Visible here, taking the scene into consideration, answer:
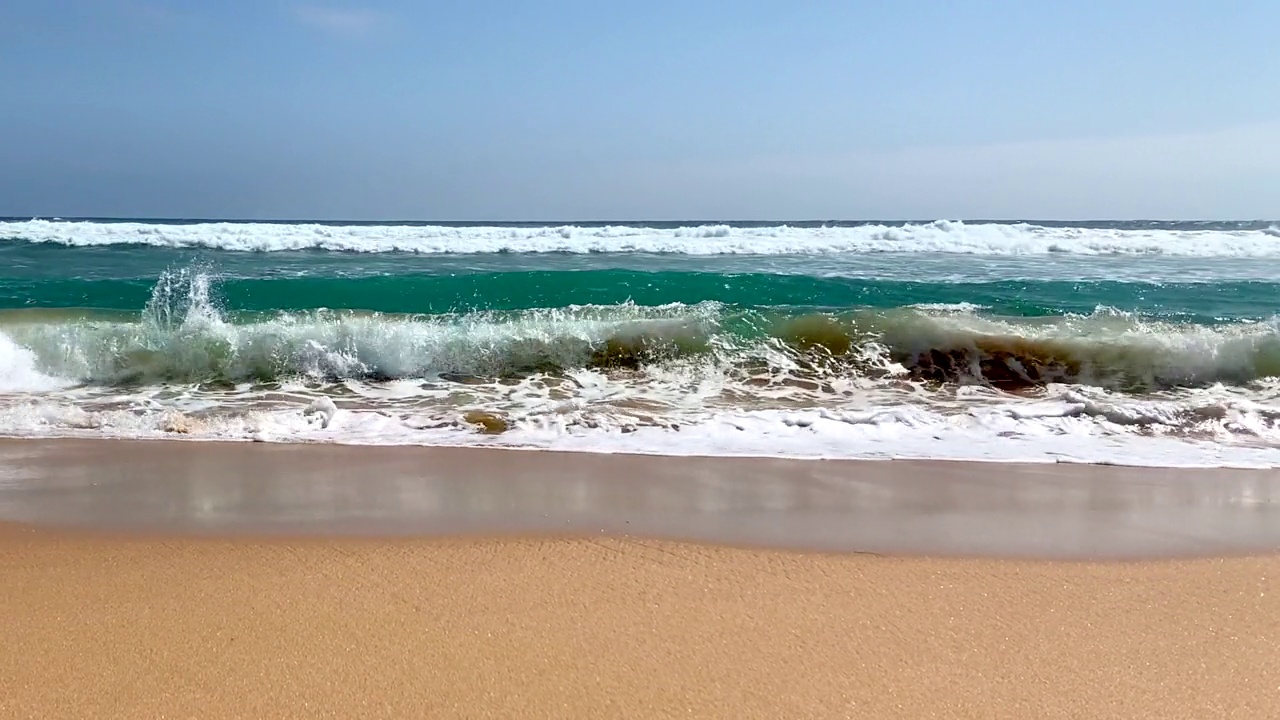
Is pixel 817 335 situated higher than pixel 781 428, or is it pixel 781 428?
pixel 817 335

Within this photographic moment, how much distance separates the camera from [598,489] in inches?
147

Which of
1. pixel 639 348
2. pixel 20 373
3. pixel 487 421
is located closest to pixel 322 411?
pixel 487 421

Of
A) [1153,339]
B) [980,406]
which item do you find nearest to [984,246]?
[1153,339]

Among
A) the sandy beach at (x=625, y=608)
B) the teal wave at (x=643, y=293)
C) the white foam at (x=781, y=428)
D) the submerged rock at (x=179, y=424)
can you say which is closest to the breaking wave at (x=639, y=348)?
the white foam at (x=781, y=428)

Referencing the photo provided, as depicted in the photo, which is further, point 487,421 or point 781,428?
point 487,421

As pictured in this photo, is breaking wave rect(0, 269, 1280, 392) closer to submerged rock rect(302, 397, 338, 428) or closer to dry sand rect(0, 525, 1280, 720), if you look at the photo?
submerged rock rect(302, 397, 338, 428)

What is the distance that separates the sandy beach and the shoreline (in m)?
0.02

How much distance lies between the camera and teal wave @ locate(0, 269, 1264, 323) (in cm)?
996

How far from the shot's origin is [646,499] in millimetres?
3590

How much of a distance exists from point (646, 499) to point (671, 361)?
13.0 ft

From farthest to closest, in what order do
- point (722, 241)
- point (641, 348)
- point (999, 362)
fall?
point (722, 241) < point (641, 348) < point (999, 362)

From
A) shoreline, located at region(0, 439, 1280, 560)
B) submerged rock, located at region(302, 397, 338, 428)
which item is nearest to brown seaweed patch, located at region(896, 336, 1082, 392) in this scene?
shoreline, located at region(0, 439, 1280, 560)

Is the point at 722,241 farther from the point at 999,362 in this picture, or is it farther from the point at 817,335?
the point at 999,362

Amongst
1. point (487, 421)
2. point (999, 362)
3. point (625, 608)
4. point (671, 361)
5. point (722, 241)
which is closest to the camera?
point (625, 608)
